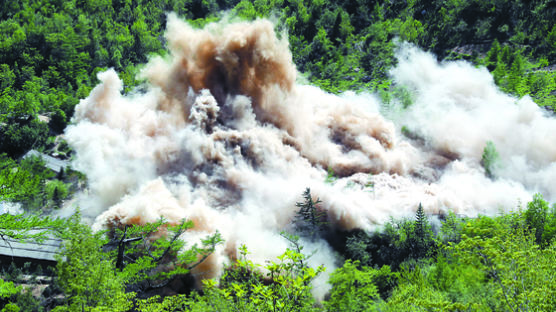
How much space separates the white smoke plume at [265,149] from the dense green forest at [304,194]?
95.1 inches

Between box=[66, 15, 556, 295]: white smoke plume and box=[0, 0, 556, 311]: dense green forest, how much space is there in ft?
7.93

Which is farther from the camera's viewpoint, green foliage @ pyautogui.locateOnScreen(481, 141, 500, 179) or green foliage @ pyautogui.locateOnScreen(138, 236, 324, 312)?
green foliage @ pyautogui.locateOnScreen(481, 141, 500, 179)

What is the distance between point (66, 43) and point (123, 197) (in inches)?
2397

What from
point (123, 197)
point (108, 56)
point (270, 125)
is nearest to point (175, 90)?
point (270, 125)

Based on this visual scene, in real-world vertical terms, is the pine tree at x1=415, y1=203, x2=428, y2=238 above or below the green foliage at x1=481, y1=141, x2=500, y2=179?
below

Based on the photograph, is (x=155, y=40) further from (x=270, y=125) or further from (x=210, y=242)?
(x=210, y=242)

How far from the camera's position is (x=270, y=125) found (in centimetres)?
3419

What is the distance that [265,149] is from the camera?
1241 inches

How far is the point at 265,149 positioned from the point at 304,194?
234 inches

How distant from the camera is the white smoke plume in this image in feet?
90.1

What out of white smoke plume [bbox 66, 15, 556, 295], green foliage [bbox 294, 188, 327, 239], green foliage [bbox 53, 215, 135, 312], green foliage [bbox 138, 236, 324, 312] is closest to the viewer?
green foliage [bbox 138, 236, 324, 312]

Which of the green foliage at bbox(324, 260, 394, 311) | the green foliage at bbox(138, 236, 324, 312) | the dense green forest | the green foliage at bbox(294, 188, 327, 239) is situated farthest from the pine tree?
the green foliage at bbox(138, 236, 324, 312)

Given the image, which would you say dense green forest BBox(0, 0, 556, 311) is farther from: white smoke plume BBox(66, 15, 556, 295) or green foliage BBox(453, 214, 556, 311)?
white smoke plume BBox(66, 15, 556, 295)

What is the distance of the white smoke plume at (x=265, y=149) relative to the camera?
27.5 metres
